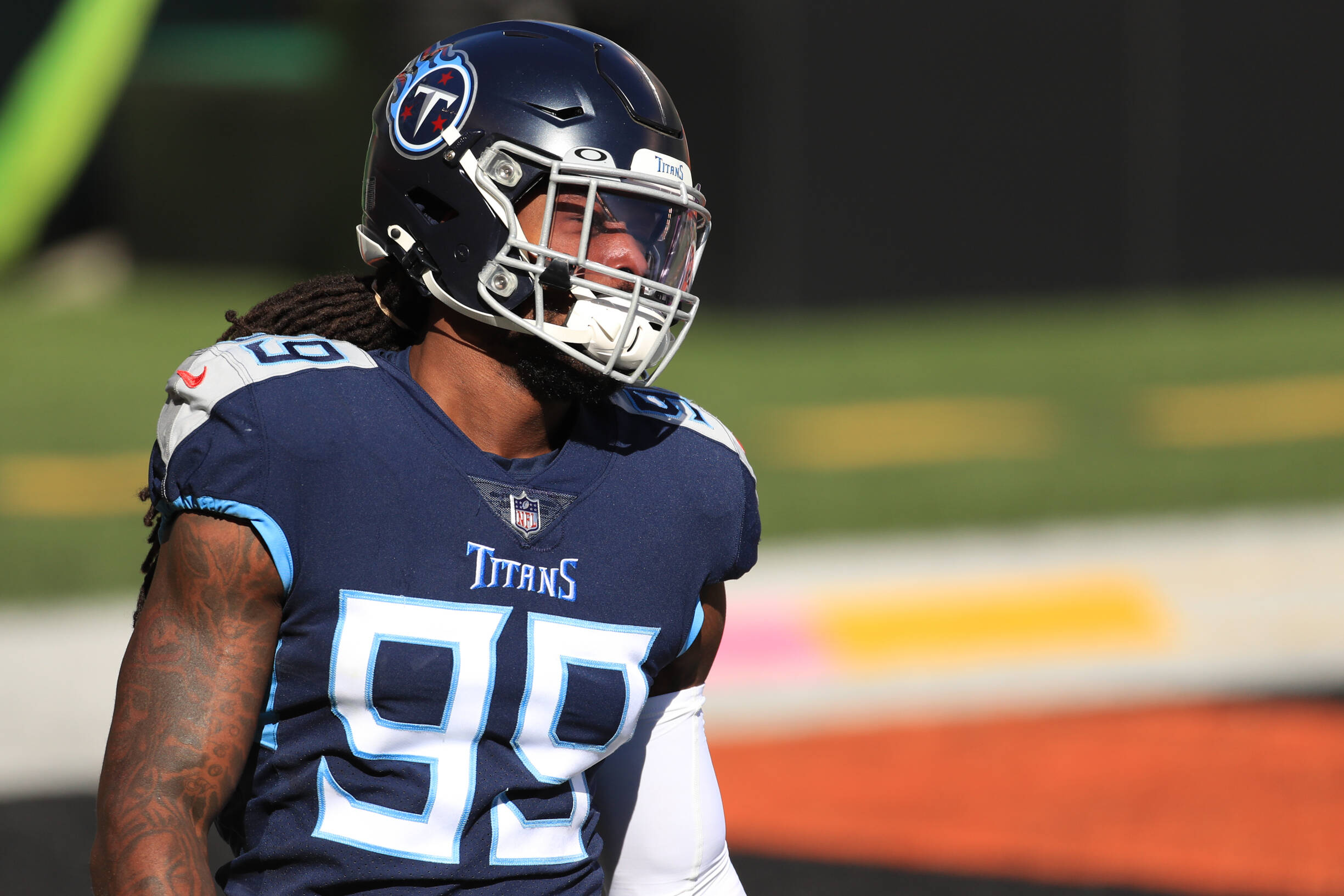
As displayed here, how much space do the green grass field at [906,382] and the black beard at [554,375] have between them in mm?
5271

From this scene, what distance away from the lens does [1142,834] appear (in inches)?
193

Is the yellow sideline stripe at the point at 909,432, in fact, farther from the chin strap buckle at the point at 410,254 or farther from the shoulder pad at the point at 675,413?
the chin strap buckle at the point at 410,254

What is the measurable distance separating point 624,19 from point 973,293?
4.22m

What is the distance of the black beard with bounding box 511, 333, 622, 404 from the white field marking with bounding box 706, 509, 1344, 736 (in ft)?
11.7

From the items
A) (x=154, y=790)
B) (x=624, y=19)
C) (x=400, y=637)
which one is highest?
(x=624, y=19)

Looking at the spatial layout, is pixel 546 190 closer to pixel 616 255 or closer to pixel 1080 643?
pixel 616 255

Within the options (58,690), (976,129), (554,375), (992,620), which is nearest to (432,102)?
(554,375)

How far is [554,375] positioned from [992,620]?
474 cm

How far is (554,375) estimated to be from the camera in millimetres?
2279

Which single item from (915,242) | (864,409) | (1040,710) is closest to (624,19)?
(915,242)

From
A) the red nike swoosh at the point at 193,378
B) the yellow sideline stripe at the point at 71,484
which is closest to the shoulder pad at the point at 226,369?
the red nike swoosh at the point at 193,378

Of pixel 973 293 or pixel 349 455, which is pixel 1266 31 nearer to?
pixel 973 293

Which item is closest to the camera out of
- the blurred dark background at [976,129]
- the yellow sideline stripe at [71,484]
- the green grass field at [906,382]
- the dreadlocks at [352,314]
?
the dreadlocks at [352,314]

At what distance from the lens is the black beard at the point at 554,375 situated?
2279mm
